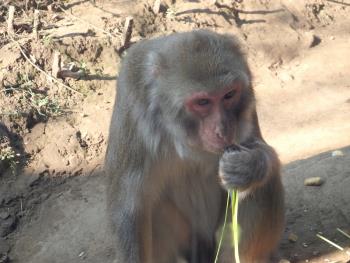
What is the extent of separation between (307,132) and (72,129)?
9.54ft

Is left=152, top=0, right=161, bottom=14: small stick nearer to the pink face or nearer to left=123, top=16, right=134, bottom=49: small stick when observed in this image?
left=123, top=16, right=134, bottom=49: small stick

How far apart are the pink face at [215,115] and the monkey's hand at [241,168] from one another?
0.39ft

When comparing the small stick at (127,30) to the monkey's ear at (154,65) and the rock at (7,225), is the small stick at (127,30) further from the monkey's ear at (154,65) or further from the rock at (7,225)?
the monkey's ear at (154,65)

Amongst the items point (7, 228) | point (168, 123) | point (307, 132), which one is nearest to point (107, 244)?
point (7, 228)

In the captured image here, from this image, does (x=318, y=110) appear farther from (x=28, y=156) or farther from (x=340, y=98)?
(x=28, y=156)

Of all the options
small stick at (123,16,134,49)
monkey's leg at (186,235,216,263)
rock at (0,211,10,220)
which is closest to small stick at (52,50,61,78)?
small stick at (123,16,134,49)

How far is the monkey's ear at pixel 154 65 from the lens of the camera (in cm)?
457

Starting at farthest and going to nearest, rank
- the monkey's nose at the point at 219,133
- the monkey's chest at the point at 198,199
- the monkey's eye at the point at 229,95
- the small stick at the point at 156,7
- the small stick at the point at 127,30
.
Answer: the small stick at the point at 156,7
the small stick at the point at 127,30
the monkey's chest at the point at 198,199
the monkey's eye at the point at 229,95
the monkey's nose at the point at 219,133

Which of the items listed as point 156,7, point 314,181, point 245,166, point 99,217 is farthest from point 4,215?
point 156,7

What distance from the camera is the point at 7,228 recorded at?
6.85 metres

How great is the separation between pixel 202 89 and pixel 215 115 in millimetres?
200

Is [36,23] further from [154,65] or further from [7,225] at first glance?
[154,65]

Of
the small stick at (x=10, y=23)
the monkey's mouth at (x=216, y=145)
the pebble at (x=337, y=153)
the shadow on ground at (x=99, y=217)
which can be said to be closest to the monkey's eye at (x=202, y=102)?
the monkey's mouth at (x=216, y=145)

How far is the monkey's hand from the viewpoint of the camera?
4.45 metres
